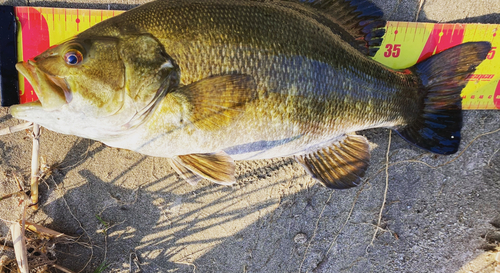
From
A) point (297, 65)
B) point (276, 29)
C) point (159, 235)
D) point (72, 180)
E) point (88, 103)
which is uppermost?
point (276, 29)

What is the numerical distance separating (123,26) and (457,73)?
2.16 metres

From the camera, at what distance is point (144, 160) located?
7.20ft

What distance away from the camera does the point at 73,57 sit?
1328 mm

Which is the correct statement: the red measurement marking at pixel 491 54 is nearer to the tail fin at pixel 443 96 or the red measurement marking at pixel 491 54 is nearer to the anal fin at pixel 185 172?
the tail fin at pixel 443 96

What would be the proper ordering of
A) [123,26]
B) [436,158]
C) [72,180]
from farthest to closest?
[436,158], [72,180], [123,26]

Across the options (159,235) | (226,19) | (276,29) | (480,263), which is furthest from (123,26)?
(480,263)

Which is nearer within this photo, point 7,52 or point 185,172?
point 185,172

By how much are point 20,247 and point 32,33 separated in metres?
1.50

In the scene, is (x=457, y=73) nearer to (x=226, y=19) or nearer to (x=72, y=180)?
(x=226, y=19)

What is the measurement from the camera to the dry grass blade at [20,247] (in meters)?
1.91

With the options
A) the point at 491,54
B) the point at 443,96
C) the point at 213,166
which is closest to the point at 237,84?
the point at 213,166

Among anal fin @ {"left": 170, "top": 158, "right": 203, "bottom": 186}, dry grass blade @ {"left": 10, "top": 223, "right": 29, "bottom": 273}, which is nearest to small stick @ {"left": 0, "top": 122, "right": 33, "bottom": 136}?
dry grass blade @ {"left": 10, "top": 223, "right": 29, "bottom": 273}

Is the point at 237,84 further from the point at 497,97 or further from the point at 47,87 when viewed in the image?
the point at 497,97

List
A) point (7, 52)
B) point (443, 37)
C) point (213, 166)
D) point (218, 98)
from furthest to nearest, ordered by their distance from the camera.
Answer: point (443, 37) → point (7, 52) → point (213, 166) → point (218, 98)
